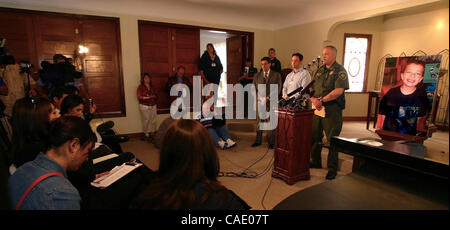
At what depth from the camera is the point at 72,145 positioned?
1101 millimetres

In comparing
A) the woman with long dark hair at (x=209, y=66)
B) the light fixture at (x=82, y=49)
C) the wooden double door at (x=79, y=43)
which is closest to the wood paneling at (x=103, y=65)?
the wooden double door at (x=79, y=43)

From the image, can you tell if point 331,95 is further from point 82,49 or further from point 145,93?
point 82,49

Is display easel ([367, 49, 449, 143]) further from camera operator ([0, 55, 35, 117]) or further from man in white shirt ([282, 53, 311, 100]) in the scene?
camera operator ([0, 55, 35, 117])

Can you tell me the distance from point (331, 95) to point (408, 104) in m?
1.27

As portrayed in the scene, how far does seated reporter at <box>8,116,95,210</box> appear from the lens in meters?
0.87

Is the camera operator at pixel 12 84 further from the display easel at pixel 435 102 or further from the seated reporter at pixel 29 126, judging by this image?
the display easel at pixel 435 102

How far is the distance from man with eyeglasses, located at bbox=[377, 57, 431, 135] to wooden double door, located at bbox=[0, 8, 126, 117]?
4572 mm

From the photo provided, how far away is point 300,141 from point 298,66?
109 cm

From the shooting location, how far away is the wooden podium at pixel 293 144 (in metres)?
2.64

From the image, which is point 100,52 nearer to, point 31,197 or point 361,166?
point 31,197

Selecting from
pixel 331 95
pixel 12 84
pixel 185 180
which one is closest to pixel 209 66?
pixel 331 95

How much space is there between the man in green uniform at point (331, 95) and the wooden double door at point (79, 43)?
363 cm

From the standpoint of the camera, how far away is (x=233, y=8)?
4949mm
